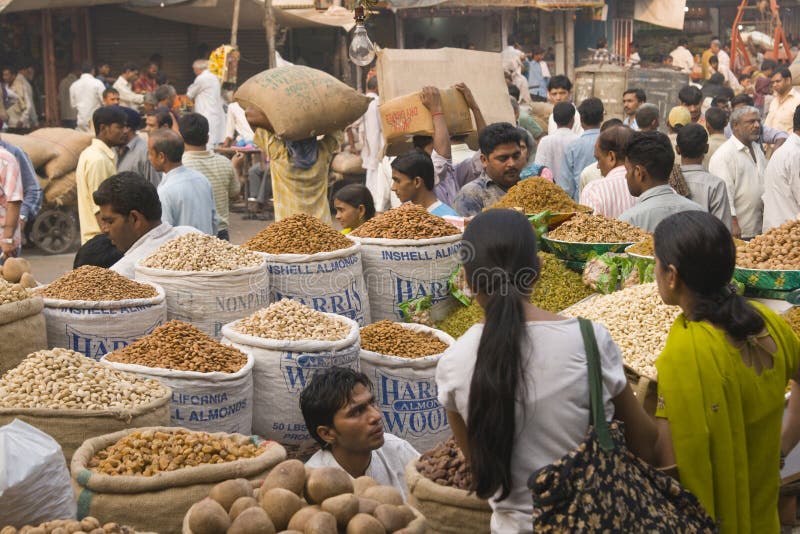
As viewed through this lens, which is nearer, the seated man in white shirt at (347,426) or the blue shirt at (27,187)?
the seated man in white shirt at (347,426)

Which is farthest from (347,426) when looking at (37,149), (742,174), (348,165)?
(348,165)

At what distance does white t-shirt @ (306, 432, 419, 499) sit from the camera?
3.53 meters

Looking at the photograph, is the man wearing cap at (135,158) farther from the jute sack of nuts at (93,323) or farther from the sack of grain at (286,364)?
the sack of grain at (286,364)

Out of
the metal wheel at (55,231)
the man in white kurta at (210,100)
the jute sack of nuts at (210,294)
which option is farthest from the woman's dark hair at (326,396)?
the man in white kurta at (210,100)

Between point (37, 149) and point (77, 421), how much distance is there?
751 cm

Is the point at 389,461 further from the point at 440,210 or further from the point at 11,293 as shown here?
the point at 440,210

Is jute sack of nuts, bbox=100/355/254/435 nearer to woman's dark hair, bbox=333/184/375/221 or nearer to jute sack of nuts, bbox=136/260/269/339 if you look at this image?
jute sack of nuts, bbox=136/260/269/339

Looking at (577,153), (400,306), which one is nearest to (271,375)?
(400,306)

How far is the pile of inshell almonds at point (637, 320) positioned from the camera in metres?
3.61

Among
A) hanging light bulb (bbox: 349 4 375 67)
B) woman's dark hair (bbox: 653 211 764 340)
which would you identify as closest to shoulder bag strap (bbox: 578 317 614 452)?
woman's dark hair (bbox: 653 211 764 340)

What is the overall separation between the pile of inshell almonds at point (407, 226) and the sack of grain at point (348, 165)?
7.38m

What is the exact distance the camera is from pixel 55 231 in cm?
1081

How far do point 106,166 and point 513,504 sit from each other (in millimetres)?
4986

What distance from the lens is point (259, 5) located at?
50.5ft
